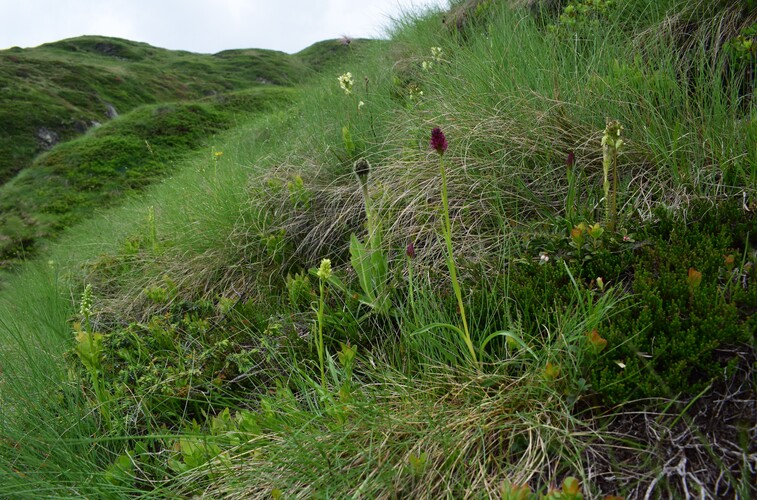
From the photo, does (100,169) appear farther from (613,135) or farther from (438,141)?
(613,135)

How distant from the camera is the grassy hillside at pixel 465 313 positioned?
1.33 m

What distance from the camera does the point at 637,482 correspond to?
114 centimetres

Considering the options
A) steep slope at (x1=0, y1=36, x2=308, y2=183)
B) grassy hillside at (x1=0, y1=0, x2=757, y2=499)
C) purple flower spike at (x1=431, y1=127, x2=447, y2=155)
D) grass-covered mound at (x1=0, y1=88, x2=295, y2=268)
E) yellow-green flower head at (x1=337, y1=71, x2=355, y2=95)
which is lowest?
grassy hillside at (x1=0, y1=0, x2=757, y2=499)

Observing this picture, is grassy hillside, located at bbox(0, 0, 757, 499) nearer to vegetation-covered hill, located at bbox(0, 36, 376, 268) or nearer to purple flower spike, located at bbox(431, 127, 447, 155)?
purple flower spike, located at bbox(431, 127, 447, 155)

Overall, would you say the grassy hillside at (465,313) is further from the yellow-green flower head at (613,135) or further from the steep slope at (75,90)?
the steep slope at (75,90)

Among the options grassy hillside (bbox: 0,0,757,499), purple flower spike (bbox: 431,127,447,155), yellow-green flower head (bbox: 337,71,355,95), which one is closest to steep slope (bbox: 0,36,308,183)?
yellow-green flower head (bbox: 337,71,355,95)

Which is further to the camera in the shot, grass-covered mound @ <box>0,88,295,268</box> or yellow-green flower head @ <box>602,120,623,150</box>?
grass-covered mound @ <box>0,88,295,268</box>

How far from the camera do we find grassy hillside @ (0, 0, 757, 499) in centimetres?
133

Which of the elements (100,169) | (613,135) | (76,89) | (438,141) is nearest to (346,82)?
(613,135)

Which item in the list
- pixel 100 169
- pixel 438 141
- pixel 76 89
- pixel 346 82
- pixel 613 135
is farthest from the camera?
pixel 76 89

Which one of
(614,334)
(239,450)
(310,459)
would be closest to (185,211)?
(239,450)

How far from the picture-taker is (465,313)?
1.93 meters

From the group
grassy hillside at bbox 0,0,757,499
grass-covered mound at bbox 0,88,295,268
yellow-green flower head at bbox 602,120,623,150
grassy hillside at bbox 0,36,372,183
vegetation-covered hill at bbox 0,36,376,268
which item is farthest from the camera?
grassy hillside at bbox 0,36,372,183

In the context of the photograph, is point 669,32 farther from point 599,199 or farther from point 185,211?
point 185,211
